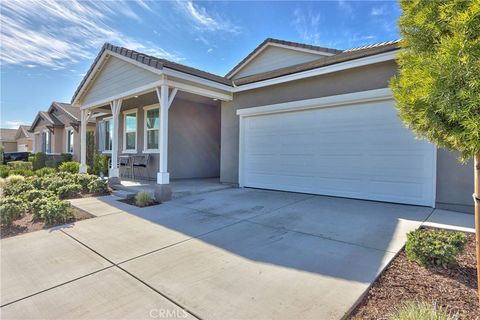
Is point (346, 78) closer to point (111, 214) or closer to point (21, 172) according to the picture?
point (111, 214)

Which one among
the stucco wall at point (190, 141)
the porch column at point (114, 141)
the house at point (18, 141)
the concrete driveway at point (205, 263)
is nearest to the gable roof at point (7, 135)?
the house at point (18, 141)

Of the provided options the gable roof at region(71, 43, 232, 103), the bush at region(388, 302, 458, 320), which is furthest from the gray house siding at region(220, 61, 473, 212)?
the bush at region(388, 302, 458, 320)

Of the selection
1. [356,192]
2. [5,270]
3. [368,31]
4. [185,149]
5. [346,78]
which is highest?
[368,31]

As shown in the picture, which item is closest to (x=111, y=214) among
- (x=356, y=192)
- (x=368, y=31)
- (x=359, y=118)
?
(x=356, y=192)

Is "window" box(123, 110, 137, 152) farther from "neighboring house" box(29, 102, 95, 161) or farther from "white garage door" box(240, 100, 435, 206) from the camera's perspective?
"neighboring house" box(29, 102, 95, 161)

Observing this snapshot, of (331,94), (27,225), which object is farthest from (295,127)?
(27,225)

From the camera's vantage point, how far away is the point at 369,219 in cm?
486

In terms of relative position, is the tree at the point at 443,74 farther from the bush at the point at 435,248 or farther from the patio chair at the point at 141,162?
the patio chair at the point at 141,162

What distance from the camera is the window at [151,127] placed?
10.5 m

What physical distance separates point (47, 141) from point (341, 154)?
74.9 ft

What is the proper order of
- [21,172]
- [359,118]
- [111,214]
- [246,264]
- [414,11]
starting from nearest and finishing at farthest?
1. [414,11]
2. [246,264]
3. [111,214]
4. [359,118]
5. [21,172]

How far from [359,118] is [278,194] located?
293 centimetres

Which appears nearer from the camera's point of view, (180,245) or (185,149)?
(180,245)

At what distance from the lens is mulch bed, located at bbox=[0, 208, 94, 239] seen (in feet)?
15.3
